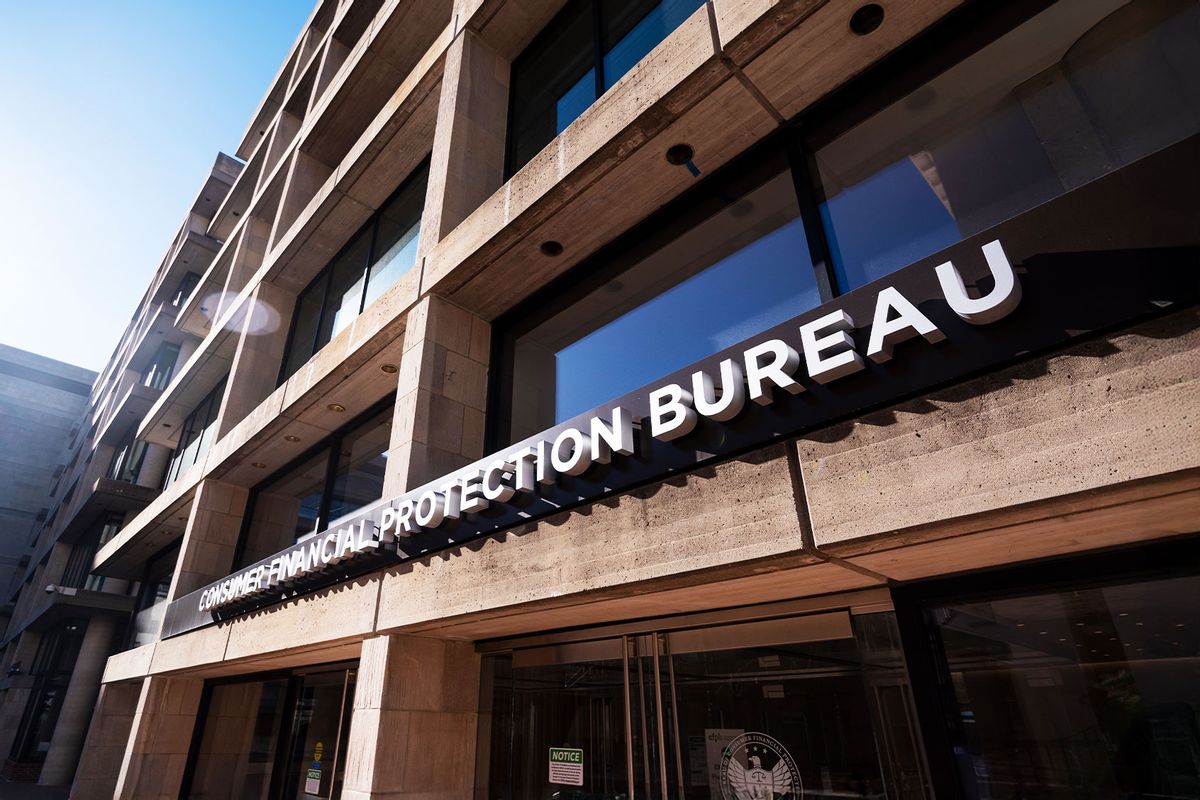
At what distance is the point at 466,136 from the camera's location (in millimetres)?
9484

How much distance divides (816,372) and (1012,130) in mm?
2513

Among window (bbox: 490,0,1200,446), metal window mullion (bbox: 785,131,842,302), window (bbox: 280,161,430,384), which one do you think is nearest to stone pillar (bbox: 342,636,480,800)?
window (bbox: 490,0,1200,446)

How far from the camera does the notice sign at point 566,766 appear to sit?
6391 mm

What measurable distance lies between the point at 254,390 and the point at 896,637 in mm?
14804

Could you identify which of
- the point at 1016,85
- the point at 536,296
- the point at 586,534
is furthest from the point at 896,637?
the point at 536,296

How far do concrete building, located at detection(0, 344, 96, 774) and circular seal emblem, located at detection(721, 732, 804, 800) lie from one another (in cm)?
5958

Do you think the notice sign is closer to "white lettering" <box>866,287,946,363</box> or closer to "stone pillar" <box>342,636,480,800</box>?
"stone pillar" <box>342,636,480,800</box>

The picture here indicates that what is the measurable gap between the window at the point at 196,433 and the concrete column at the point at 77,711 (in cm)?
968

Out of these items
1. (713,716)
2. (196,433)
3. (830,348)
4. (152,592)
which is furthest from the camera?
(152,592)

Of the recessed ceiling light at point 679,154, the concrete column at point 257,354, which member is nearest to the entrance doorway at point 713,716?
the recessed ceiling light at point 679,154

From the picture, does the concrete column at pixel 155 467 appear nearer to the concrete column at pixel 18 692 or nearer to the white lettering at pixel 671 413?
the concrete column at pixel 18 692

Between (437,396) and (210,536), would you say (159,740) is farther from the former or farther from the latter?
(437,396)

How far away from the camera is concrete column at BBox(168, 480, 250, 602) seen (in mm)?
13945

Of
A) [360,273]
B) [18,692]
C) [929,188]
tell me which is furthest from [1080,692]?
[18,692]
